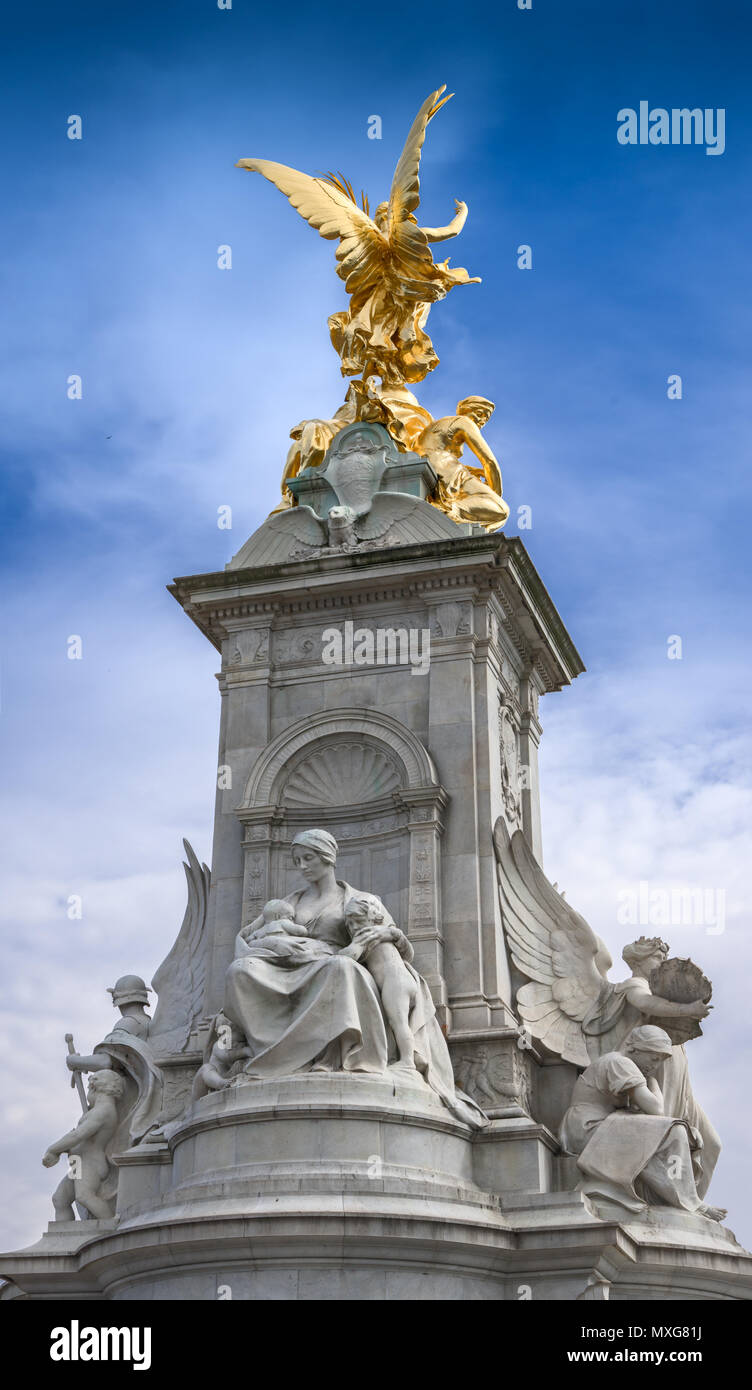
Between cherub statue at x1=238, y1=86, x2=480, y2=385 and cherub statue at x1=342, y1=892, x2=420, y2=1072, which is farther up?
cherub statue at x1=238, y1=86, x2=480, y2=385

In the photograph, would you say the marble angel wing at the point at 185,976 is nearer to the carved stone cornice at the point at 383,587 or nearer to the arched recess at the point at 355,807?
the arched recess at the point at 355,807

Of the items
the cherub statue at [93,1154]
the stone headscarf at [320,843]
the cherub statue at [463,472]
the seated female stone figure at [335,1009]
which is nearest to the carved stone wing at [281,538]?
the cherub statue at [463,472]

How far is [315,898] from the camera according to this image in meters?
16.7

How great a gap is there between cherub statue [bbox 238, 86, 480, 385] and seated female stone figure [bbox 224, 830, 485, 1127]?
7.45 m

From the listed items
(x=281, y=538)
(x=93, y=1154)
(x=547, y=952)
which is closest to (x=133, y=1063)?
(x=93, y=1154)

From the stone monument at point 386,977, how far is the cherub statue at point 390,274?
0.13 ft

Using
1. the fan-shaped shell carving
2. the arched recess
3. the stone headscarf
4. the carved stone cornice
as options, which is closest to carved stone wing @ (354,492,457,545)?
the carved stone cornice

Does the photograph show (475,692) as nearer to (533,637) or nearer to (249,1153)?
(533,637)

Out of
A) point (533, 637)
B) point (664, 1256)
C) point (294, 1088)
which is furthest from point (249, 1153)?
point (533, 637)

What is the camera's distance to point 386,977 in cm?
1546

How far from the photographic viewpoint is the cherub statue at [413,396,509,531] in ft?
65.9

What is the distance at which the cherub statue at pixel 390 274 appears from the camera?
20.7 metres

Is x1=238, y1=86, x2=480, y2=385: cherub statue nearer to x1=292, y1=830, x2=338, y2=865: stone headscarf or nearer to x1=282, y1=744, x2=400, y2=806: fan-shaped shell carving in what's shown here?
x1=282, y1=744, x2=400, y2=806: fan-shaped shell carving

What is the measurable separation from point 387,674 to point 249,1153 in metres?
5.96
